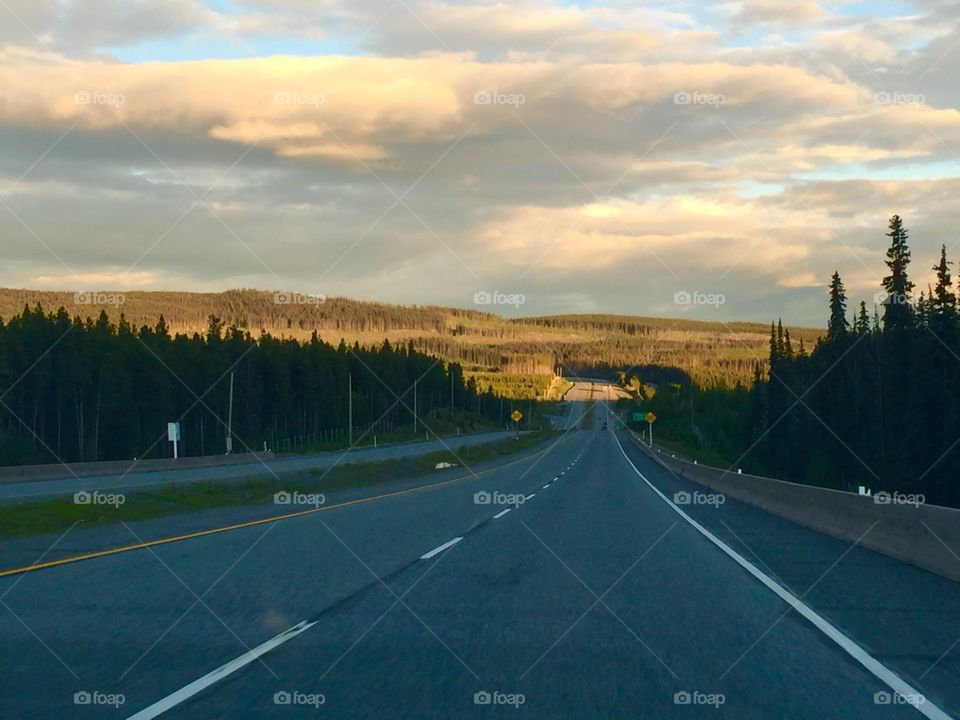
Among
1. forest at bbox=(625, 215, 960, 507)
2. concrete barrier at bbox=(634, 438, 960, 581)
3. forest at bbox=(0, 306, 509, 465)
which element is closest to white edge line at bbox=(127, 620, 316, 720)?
concrete barrier at bbox=(634, 438, 960, 581)

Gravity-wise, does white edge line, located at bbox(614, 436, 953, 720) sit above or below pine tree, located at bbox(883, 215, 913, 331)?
below

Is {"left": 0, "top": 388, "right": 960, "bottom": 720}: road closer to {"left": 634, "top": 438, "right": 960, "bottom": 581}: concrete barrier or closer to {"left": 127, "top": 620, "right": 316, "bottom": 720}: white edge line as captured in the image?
{"left": 127, "top": 620, "right": 316, "bottom": 720}: white edge line

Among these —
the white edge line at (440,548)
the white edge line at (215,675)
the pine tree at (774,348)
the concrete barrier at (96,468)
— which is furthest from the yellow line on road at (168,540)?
the pine tree at (774,348)

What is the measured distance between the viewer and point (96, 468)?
46.9m

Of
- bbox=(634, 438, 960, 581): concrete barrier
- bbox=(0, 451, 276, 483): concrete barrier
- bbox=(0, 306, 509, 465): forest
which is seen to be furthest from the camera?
bbox=(0, 306, 509, 465): forest

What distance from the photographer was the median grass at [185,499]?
71.9 feet

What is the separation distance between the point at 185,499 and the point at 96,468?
19657 mm

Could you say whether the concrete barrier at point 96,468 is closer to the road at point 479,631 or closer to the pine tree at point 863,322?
the road at point 479,631

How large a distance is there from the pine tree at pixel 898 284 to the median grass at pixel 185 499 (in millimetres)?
37633

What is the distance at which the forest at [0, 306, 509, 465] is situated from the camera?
335ft

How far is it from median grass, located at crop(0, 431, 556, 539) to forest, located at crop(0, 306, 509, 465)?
125ft

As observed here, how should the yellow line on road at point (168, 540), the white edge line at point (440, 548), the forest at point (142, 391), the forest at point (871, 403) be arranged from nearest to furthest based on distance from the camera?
the yellow line on road at point (168, 540)
the white edge line at point (440, 548)
the forest at point (871, 403)
the forest at point (142, 391)

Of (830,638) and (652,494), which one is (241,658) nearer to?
(830,638)

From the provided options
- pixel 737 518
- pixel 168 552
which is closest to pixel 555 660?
pixel 168 552
